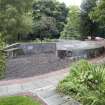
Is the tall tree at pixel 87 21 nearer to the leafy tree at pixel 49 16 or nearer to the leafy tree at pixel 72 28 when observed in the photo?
the leafy tree at pixel 72 28

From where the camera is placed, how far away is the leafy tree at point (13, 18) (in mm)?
19703

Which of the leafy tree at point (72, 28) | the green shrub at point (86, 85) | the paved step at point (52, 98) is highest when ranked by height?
the leafy tree at point (72, 28)

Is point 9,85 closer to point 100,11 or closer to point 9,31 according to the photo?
point 100,11

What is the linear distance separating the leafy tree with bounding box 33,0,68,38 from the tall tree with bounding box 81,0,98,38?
3.73 metres

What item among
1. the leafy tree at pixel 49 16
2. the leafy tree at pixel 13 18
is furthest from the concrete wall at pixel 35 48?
the leafy tree at pixel 49 16

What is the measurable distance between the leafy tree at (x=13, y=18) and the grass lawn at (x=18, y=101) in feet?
41.7

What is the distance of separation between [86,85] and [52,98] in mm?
956

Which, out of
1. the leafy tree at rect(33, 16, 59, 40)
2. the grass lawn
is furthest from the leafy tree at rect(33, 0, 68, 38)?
the grass lawn

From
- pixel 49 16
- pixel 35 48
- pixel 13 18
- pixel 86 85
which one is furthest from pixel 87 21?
pixel 86 85

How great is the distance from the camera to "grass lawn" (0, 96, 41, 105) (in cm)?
671

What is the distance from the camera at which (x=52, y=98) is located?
690cm

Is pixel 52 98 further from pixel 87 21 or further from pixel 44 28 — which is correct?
pixel 44 28

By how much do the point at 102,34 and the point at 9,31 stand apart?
791cm

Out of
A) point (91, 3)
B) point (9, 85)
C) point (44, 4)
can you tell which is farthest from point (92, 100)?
point (44, 4)
